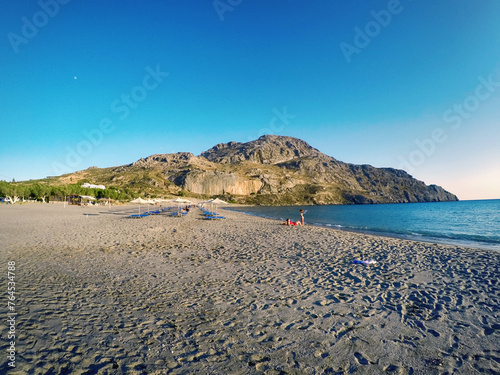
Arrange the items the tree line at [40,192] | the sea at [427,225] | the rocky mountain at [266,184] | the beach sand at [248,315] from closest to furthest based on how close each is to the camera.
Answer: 1. the beach sand at [248,315]
2. the sea at [427,225]
3. the tree line at [40,192]
4. the rocky mountain at [266,184]

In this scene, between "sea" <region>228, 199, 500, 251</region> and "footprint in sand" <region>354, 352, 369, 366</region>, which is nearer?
Result: "footprint in sand" <region>354, 352, 369, 366</region>

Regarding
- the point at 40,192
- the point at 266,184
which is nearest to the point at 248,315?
the point at 40,192

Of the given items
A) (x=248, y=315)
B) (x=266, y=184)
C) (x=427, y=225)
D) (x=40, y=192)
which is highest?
(x=266, y=184)

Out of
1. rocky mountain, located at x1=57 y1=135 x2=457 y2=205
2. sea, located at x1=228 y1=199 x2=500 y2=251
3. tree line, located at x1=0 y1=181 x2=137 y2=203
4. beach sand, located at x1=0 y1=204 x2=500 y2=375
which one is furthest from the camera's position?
rocky mountain, located at x1=57 y1=135 x2=457 y2=205

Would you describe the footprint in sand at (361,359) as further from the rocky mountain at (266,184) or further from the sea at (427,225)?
the rocky mountain at (266,184)

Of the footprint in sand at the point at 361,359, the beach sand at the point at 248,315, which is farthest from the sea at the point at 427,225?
the footprint in sand at the point at 361,359

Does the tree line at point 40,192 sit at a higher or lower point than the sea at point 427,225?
higher

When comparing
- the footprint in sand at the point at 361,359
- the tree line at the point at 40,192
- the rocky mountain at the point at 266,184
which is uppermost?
the rocky mountain at the point at 266,184

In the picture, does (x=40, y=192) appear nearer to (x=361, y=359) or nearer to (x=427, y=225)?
(x=361, y=359)

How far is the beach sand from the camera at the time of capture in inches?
156

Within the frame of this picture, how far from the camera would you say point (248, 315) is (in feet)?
18.5

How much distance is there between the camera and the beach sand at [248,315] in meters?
3.97

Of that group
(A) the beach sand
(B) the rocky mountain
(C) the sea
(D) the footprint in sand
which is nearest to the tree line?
(B) the rocky mountain

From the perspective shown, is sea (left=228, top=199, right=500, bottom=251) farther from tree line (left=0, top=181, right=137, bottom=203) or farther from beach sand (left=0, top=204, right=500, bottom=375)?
tree line (left=0, top=181, right=137, bottom=203)
